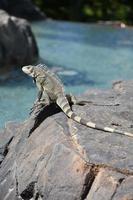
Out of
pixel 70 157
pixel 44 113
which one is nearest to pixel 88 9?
pixel 44 113

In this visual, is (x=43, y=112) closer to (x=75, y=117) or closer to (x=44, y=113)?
(x=44, y=113)

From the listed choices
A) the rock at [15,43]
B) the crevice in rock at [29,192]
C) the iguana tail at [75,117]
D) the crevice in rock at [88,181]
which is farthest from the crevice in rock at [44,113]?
the rock at [15,43]

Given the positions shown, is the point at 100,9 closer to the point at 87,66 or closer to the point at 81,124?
the point at 87,66

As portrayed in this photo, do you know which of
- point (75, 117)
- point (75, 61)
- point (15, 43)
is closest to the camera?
point (75, 117)

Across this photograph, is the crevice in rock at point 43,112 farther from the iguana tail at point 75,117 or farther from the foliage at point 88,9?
the foliage at point 88,9

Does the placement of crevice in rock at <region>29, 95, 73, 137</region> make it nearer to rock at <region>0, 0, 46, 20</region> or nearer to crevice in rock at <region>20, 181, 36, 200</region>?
crevice in rock at <region>20, 181, 36, 200</region>

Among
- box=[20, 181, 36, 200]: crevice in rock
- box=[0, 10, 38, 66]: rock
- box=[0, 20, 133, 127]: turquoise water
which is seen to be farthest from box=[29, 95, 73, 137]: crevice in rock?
box=[0, 10, 38, 66]: rock
